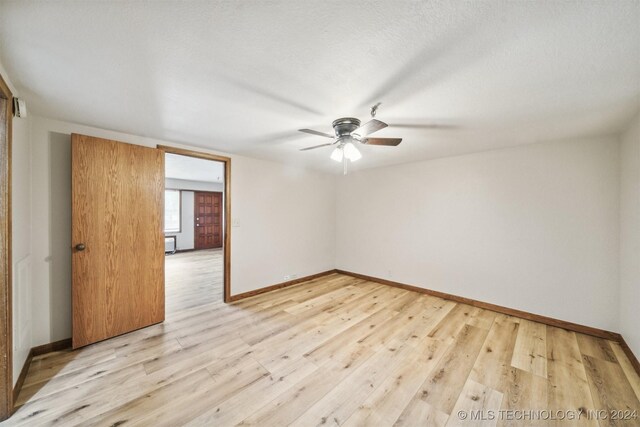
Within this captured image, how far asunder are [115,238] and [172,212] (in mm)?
6180

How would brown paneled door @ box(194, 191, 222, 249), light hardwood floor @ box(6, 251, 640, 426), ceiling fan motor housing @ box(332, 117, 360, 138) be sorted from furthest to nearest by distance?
brown paneled door @ box(194, 191, 222, 249) → ceiling fan motor housing @ box(332, 117, 360, 138) → light hardwood floor @ box(6, 251, 640, 426)

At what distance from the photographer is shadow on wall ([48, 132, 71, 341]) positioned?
2299 millimetres

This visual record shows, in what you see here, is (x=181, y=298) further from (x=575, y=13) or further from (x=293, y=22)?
(x=575, y=13)

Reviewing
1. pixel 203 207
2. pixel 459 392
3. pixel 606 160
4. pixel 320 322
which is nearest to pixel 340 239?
pixel 320 322

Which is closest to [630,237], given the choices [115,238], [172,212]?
[115,238]

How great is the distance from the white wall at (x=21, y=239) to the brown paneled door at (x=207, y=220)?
6375mm

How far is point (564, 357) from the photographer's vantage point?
2211 millimetres

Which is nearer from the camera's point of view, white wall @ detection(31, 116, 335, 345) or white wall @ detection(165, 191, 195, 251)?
white wall @ detection(31, 116, 335, 345)

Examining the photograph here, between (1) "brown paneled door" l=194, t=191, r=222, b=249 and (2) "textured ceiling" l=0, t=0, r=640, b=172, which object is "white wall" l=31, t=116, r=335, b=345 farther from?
(1) "brown paneled door" l=194, t=191, r=222, b=249

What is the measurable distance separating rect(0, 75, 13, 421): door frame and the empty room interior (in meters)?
0.01

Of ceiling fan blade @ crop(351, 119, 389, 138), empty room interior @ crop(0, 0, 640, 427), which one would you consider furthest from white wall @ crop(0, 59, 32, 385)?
ceiling fan blade @ crop(351, 119, 389, 138)

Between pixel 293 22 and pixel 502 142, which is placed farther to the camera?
pixel 502 142

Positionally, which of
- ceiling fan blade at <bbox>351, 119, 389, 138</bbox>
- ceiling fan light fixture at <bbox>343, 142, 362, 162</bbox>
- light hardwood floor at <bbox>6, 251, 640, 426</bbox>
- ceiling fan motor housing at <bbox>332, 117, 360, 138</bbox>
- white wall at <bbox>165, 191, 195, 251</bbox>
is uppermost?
ceiling fan motor housing at <bbox>332, 117, 360, 138</bbox>

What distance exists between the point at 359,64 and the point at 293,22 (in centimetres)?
48
